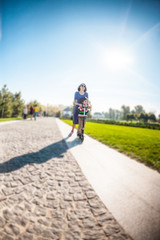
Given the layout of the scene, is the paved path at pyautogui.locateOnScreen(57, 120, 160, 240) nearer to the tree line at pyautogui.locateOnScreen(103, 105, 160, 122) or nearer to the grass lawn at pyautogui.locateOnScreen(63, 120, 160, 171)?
the grass lawn at pyautogui.locateOnScreen(63, 120, 160, 171)

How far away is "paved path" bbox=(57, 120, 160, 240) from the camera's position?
124cm

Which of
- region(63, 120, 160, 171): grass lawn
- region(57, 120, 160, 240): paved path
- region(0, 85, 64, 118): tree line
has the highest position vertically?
region(0, 85, 64, 118): tree line

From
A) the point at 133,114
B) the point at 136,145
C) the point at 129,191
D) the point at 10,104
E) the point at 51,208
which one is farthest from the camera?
the point at 133,114

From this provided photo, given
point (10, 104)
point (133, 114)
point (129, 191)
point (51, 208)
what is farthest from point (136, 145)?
point (133, 114)

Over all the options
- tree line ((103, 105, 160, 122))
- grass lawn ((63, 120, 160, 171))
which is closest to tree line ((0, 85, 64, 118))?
grass lawn ((63, 120, 160, 171))

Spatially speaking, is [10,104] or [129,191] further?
[10,104]

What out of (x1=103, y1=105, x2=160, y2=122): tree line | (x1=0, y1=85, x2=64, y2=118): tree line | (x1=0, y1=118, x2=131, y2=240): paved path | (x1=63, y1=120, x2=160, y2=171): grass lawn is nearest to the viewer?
(x1=0, y1=118, x2=131, y2=240): paved path

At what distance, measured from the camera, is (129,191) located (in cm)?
179

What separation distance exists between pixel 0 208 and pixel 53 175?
95cm

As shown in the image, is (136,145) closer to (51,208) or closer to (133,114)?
(51,208)

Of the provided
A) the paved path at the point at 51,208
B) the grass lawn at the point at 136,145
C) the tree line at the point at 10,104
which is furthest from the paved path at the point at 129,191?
the tree line at the point at 10,104

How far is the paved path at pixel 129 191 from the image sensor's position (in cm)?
124

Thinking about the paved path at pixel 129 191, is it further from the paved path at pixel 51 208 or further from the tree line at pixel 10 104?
the tree line at pixel 10 104

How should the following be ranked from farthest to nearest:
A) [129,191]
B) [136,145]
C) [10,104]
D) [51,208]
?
1. [10,104]
2. [136,145]
3. [129,191]
4. [51,208]
